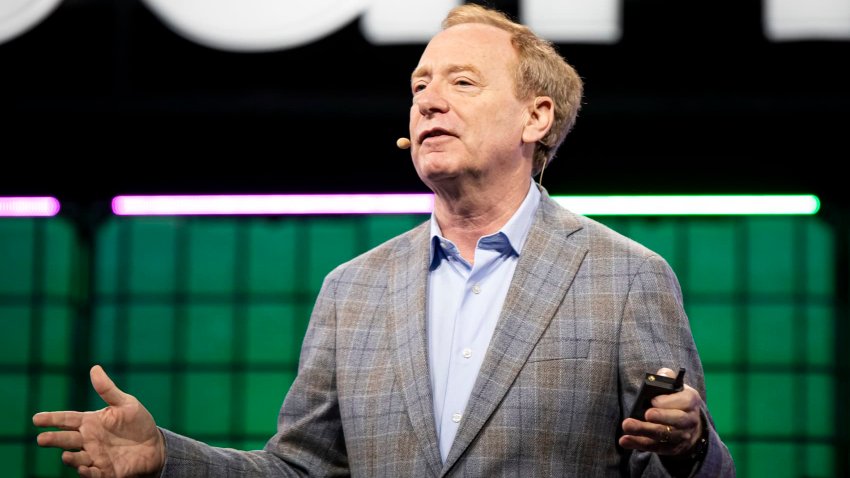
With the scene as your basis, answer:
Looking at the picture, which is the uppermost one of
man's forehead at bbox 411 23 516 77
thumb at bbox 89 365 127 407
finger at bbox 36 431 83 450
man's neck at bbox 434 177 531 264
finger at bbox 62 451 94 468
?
man's forehead at bbox 411 23 516 77

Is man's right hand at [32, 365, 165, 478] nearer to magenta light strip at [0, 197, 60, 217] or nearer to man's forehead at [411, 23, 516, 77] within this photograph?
man's forehead at [411, 23, 516, 77]

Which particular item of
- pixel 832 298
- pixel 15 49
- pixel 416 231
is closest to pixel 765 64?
pixel 832 298

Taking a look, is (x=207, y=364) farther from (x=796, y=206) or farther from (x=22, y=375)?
(x=796, y=206)

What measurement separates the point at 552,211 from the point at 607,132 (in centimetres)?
194

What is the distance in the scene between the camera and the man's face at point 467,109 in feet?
8.01

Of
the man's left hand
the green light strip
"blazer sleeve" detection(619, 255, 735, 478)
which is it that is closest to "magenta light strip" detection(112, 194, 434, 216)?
the green light strip

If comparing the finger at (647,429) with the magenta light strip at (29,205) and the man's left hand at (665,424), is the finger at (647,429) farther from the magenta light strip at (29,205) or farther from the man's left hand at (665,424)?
the magenta light strip at (29,205)

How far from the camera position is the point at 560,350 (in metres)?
2.22

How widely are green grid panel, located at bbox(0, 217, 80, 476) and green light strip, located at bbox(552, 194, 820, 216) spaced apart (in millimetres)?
1961

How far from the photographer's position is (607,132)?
172 inches

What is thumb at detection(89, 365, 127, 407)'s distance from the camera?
2.04 meters

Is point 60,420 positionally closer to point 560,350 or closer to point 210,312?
point 560,350

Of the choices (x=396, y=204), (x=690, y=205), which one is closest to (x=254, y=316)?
(x=396, y=204)

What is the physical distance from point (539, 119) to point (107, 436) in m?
1.16
